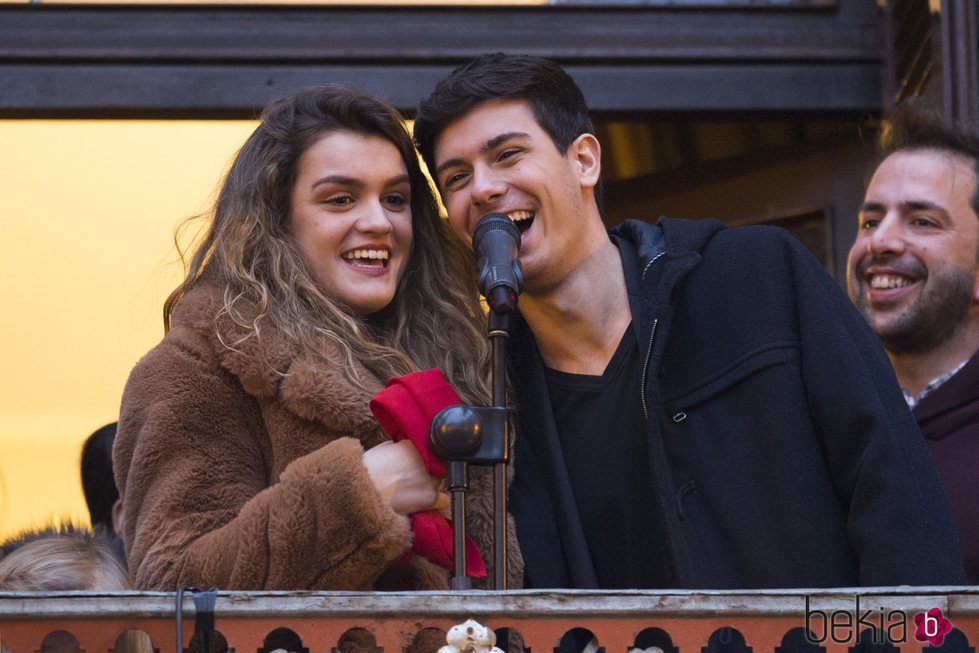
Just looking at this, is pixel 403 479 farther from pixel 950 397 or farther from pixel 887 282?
pixel 887 282

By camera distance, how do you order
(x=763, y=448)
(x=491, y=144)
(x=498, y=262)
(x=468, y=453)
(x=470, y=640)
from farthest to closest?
(x=491, y=144) → (x=763, y=448) → (x=498, y=262) → (x=468, y=453) → (x=470, y=640)

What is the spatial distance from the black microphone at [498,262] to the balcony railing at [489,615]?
57 centimetres

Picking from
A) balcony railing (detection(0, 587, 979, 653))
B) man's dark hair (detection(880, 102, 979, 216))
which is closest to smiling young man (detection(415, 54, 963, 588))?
balcony railing (detection(0, 587, 979, 653))

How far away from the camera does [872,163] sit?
466 cm

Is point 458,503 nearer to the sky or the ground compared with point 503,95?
nearer to the ground

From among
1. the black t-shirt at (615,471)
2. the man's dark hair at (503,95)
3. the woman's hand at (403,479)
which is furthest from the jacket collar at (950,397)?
the woman's hand at (403,479)

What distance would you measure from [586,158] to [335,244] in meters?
0.71

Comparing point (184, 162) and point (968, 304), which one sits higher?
point (184, 162)

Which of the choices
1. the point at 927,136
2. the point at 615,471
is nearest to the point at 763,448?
the point at 615,471

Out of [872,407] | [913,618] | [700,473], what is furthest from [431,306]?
[913,618]

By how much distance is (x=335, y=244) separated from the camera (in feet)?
10.1

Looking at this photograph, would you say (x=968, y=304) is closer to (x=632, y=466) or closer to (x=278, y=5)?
(x=632, y=466)

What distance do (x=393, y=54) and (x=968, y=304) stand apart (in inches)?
75.6

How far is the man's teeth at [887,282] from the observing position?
13.0ft
